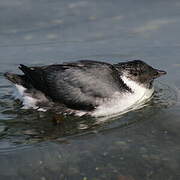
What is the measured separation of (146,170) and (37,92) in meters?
2.66

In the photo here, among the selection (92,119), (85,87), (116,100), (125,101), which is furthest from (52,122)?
(125,101)

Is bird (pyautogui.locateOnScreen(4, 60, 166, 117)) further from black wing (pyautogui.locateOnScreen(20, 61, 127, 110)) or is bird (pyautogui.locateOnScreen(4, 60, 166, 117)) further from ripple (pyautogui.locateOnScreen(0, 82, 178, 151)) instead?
ripple (pyautogui.locateOnScreen(0, 82, 178, 151))

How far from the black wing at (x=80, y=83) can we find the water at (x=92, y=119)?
27 centimetres

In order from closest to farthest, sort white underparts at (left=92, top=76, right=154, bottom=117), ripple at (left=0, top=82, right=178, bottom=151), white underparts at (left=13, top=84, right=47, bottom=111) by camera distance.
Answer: ripple at (left=0, top=82, right=178, bottom=151) < white underparts at (left=92, top=76, right=154, bottom=117) < white underparts at (left=13, top=84, right=47, bottom=111)

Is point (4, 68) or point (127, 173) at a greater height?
point (4, 68)

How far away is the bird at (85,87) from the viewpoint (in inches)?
292

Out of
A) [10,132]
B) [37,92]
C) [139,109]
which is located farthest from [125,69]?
[10,132]

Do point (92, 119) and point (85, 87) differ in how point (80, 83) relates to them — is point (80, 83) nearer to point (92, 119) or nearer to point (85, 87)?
point (85, 87)

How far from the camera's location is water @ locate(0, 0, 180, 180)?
5.83 metres

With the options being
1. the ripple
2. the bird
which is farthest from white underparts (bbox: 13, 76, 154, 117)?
the ripple

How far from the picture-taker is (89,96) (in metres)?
7.42

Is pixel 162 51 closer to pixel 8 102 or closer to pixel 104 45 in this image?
pixel 104 45

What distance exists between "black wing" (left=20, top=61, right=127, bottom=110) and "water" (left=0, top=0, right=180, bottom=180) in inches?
10.6

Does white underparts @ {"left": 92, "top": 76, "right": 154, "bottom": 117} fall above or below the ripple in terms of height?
above
